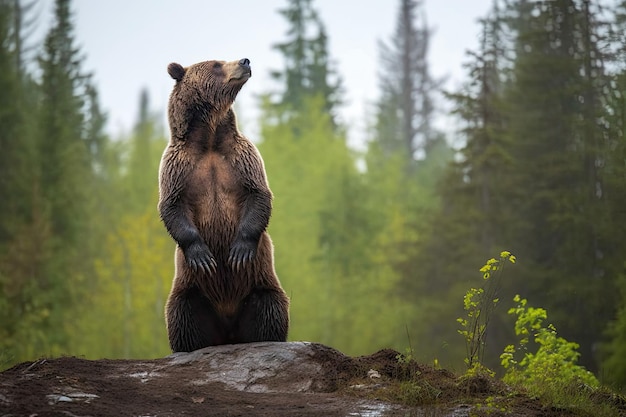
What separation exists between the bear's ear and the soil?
2617 millimetres

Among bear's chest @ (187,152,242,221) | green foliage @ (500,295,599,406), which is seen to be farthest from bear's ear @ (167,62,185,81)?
green foliage @ (500,295,599,406)

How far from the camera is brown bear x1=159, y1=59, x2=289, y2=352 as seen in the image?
25.3ft

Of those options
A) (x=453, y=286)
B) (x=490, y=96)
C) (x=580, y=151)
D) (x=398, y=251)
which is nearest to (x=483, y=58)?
(x=490, y=96)

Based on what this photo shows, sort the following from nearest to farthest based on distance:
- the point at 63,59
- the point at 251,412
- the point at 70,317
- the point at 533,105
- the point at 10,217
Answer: the point at 251,412 < the point at 533,105 < the point at 10,217 < the point at 70,317 < the point at 63,59

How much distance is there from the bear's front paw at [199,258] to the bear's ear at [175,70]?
174 cm

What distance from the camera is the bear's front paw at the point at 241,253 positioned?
7582 millimetres

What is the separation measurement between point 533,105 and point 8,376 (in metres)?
16.2

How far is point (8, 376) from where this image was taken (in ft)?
21.7

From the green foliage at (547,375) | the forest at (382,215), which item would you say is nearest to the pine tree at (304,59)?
the forest at (382,215)

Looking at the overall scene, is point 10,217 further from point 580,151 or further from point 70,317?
point 580,151

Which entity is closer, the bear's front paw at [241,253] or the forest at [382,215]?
the bear's front paw at [241,253]

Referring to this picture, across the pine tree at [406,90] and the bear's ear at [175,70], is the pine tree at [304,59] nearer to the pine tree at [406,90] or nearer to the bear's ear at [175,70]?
the pine tree at [406,90]

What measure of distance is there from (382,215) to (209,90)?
23.8m

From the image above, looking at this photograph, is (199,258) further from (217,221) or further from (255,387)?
(255,387)
